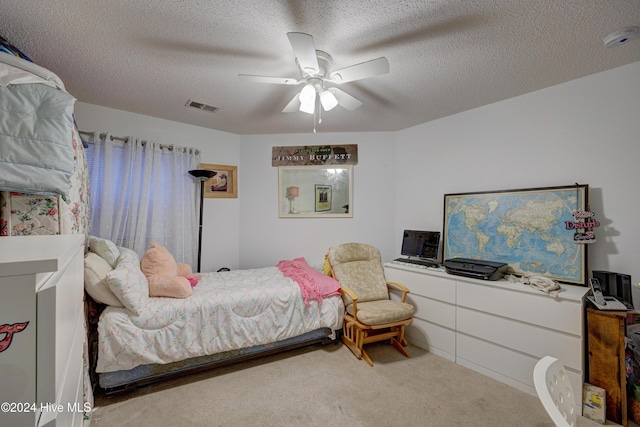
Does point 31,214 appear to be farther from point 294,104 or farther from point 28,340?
point 294,104

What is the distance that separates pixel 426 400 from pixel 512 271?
1.42 meters

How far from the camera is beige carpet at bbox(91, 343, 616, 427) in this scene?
174 centimetres

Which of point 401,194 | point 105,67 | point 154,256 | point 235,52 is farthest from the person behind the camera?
point 401,194

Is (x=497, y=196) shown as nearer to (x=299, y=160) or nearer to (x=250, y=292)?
(x=299, y=160)

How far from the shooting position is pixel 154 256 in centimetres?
232

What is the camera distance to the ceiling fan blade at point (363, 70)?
1544 millimetres

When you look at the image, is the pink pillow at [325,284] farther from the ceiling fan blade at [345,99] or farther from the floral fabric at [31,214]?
the floral fabric at [31,214]

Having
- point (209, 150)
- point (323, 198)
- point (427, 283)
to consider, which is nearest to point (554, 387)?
point (427, 283)

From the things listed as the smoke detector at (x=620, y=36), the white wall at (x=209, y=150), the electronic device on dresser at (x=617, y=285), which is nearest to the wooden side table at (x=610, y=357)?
the electronic device on dresser at (x=617, y=285)

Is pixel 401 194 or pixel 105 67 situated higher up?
pixel 105 67

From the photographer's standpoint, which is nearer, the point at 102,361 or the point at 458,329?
the point at 102,361

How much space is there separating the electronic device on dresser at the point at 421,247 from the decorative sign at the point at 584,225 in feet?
3.65

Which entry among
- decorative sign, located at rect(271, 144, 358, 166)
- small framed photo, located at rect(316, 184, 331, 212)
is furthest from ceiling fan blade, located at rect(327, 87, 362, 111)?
small framed photo, located at rect(316, 184, 331, 212)

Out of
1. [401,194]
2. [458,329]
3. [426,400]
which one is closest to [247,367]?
[426,400]
